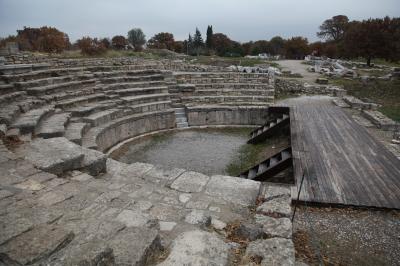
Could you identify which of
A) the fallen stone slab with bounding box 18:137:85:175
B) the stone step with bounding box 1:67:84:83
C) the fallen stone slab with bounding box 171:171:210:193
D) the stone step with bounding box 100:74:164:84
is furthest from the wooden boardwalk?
the stone step with bounding box 1:67:84:83

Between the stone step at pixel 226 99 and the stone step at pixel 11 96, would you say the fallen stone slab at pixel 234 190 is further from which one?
the stone step at pixel 226 99

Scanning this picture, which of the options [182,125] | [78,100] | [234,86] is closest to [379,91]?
[234,86]

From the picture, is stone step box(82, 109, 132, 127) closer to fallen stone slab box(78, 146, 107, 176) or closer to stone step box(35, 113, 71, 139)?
stone step box(35, 113, 71, 139)

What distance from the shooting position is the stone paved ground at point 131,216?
266 centimetres

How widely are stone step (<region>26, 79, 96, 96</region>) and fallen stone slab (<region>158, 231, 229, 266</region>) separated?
8.76 m

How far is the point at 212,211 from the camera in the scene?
4.41m

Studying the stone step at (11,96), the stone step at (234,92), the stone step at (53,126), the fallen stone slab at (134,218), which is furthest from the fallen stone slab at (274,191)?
the stone step at (234,92)

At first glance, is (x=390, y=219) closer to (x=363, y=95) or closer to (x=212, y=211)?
(x=212, y=211)

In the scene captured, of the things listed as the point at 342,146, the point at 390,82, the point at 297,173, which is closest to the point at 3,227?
the point at 297,173

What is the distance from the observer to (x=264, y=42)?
63500 mm

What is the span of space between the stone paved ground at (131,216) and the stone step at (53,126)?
1.11 metres

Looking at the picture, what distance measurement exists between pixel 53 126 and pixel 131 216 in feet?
16.3

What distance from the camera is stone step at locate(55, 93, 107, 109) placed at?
32.9 feet

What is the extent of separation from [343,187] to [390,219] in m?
1.01
